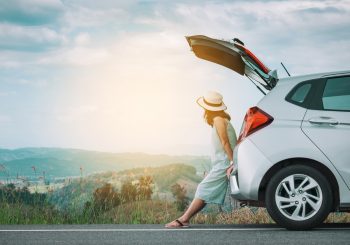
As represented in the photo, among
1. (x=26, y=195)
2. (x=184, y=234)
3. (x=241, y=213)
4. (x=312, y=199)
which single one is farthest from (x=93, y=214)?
(x=312, y=199)

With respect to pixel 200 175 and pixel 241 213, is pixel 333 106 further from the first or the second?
pixel 200 175

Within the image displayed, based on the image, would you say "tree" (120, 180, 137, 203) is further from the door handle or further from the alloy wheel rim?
the door handle

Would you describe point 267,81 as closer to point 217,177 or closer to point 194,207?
point 217,177

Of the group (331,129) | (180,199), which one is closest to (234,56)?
(331,129)

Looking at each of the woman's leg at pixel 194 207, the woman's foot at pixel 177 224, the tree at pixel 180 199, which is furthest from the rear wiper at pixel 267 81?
the tree at pixel 180 199

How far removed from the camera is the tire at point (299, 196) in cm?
857

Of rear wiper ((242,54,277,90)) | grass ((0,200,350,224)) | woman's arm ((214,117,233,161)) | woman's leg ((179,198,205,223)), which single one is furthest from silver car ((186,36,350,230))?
grass ((0,200,350,224))

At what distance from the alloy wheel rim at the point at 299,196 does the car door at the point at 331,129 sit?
37 cm

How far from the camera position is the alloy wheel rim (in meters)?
8.58

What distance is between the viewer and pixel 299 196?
8.58 metres

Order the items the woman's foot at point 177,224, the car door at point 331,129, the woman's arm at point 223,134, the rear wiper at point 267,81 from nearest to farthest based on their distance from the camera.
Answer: the car door at point 331,129, the rear wiper at point 267,81, the woman's arm at point 223,134, the woman's foot at point 177,224

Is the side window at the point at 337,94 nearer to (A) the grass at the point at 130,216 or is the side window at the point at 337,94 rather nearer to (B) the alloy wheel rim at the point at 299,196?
(B) the alloy wheel rim at the point at 299,196

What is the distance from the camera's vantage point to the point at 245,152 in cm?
870

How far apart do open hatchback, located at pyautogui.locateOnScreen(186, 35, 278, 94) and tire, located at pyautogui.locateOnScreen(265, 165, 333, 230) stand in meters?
1.19
